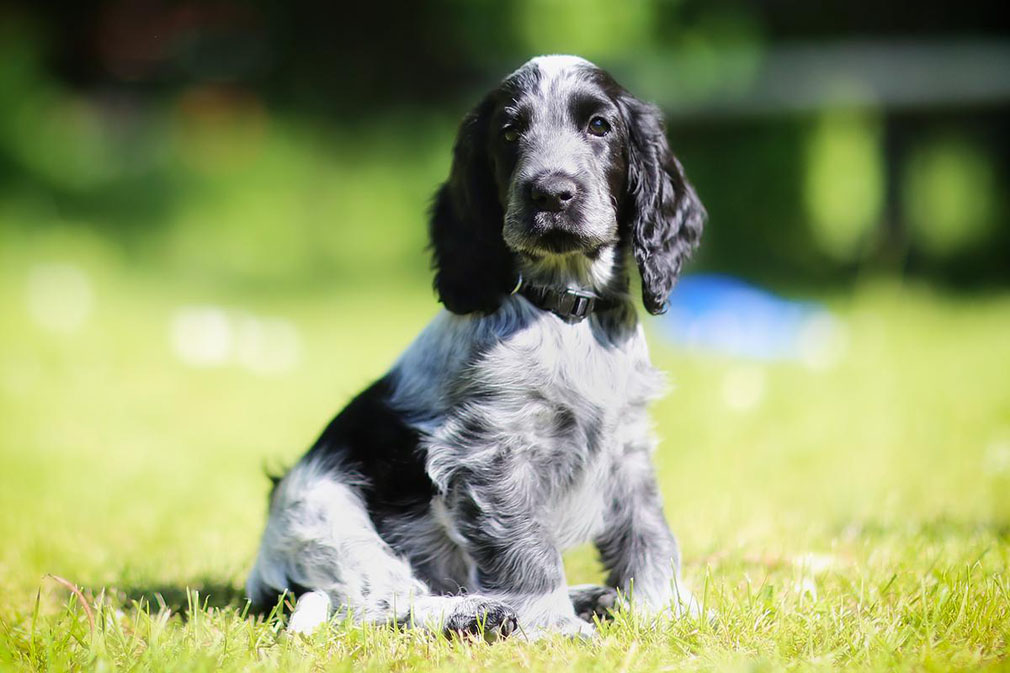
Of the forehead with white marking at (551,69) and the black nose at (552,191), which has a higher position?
the forehead with white marking at (551,69)

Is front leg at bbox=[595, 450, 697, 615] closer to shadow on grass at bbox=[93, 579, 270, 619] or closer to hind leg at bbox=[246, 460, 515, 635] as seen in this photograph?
hind leg at bbox=[246, 460, 515, 635]

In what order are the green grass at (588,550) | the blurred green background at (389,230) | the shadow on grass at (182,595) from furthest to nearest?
the blurred green background at (389,230) < the shadow on grass at (182,595) < the green grass at (588,550)

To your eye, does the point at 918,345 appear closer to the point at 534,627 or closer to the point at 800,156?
the point at 800,156

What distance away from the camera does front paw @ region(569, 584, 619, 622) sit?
13.5 feet

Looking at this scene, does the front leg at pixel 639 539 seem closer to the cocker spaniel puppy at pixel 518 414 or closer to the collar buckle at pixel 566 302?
the cocker spaniel puppy at pixel 518 414

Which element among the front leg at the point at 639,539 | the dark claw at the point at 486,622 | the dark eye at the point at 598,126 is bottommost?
the dark claw at the point at 486,622

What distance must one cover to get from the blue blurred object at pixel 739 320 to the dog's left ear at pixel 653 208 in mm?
5932

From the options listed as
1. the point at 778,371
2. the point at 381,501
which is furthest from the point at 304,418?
the point at 381,501

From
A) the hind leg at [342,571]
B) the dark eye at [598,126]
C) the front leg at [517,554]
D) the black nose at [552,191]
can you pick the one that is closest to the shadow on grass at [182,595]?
the hind leg at [342,571]

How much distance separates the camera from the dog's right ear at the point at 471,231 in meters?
4.04

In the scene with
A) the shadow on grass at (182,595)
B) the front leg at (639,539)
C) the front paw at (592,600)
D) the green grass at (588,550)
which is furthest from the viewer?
the shadow on grass at (182,595)

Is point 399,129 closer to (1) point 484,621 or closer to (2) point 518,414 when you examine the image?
(2) point 518,414

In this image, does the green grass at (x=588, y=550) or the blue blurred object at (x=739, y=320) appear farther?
the blue blurred object at (x=739, y=320)

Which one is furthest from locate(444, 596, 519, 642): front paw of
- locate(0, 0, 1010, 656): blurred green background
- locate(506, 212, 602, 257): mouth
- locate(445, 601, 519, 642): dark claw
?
locate(0, 0, 1010, 656): blurred green background
